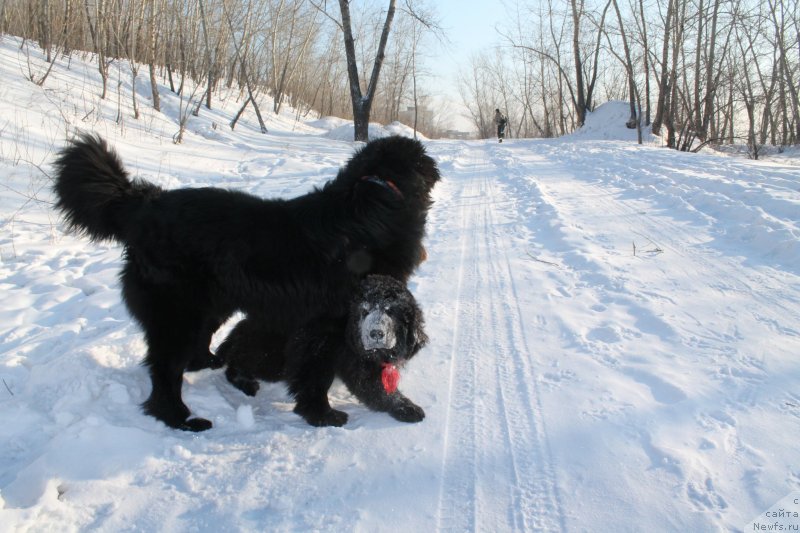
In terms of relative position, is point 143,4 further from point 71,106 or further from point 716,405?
point 716,405

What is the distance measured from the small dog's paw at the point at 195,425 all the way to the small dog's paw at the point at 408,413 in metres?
1.05

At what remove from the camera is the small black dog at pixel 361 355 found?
2670 mm

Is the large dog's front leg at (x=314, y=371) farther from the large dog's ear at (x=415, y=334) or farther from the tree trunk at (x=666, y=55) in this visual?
the tree trunk at (x=666, y=55)

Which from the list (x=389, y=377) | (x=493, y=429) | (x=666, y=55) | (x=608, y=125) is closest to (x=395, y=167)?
(x=389, y=377)

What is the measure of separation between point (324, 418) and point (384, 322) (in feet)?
2.23

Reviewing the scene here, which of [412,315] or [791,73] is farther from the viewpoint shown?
[791,73]

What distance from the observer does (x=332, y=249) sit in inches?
108

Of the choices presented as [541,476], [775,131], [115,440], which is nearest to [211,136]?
[115,440]

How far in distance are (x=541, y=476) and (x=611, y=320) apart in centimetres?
197

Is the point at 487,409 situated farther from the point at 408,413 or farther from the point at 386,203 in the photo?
the point at 386,203

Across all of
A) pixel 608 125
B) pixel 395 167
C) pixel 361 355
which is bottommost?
pixel 361 355

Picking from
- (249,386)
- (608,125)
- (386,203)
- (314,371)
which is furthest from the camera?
(608,125)

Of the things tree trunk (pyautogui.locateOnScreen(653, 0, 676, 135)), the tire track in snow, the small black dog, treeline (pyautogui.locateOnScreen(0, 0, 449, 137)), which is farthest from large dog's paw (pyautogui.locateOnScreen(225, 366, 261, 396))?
tree trunk (pyautogui.locateOnScreen(653, 0, 676, 135))

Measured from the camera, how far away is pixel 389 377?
2.73 meters
